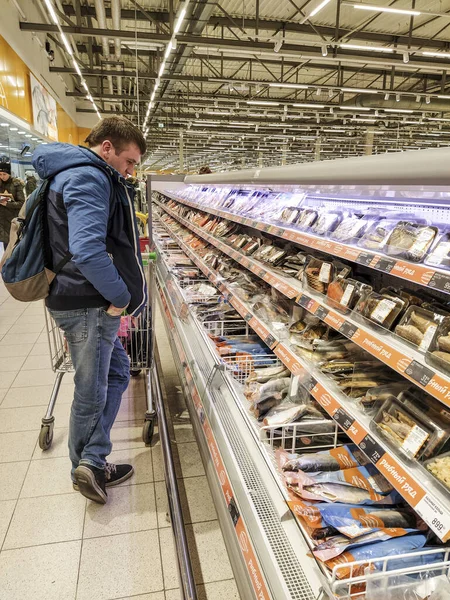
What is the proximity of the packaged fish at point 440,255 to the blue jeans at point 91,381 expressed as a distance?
146 cm

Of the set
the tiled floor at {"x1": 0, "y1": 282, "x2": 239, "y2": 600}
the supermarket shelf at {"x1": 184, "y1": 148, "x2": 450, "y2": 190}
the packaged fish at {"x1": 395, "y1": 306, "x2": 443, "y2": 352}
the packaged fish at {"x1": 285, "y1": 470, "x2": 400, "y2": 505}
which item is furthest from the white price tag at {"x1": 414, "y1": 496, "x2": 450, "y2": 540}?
the tiled floor at {"x1": 0, "y1": 282, "x2": 239, "y2": 600}

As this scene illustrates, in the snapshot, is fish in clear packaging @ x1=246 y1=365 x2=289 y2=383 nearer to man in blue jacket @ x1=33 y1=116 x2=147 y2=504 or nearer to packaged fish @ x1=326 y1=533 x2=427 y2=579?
man in blue jacket @ x1=33 y1=116 x2=147 y2=504

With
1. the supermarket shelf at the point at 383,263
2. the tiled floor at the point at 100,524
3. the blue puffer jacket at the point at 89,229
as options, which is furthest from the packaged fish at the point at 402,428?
the blue puffer jacket at the point at 89,229

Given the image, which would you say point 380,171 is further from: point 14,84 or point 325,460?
point 14,84

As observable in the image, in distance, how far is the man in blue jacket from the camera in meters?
1.88

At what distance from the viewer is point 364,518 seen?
135 centimetres

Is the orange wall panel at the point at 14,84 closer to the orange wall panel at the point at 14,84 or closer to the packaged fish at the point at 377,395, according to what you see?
the orange wall panel at the point at 14,84

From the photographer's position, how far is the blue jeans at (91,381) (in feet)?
6.96

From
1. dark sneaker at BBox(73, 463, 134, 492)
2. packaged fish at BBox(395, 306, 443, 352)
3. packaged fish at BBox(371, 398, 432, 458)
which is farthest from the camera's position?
dark sneaker at BBox(73, 463, 134, 492)

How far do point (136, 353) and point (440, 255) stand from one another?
7.58 ft

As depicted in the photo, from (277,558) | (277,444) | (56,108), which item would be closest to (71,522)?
(277,444)

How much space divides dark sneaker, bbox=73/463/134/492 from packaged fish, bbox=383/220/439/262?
1922 mm

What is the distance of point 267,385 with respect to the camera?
7.07 ft

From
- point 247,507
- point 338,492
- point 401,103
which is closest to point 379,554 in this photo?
point 338,492
